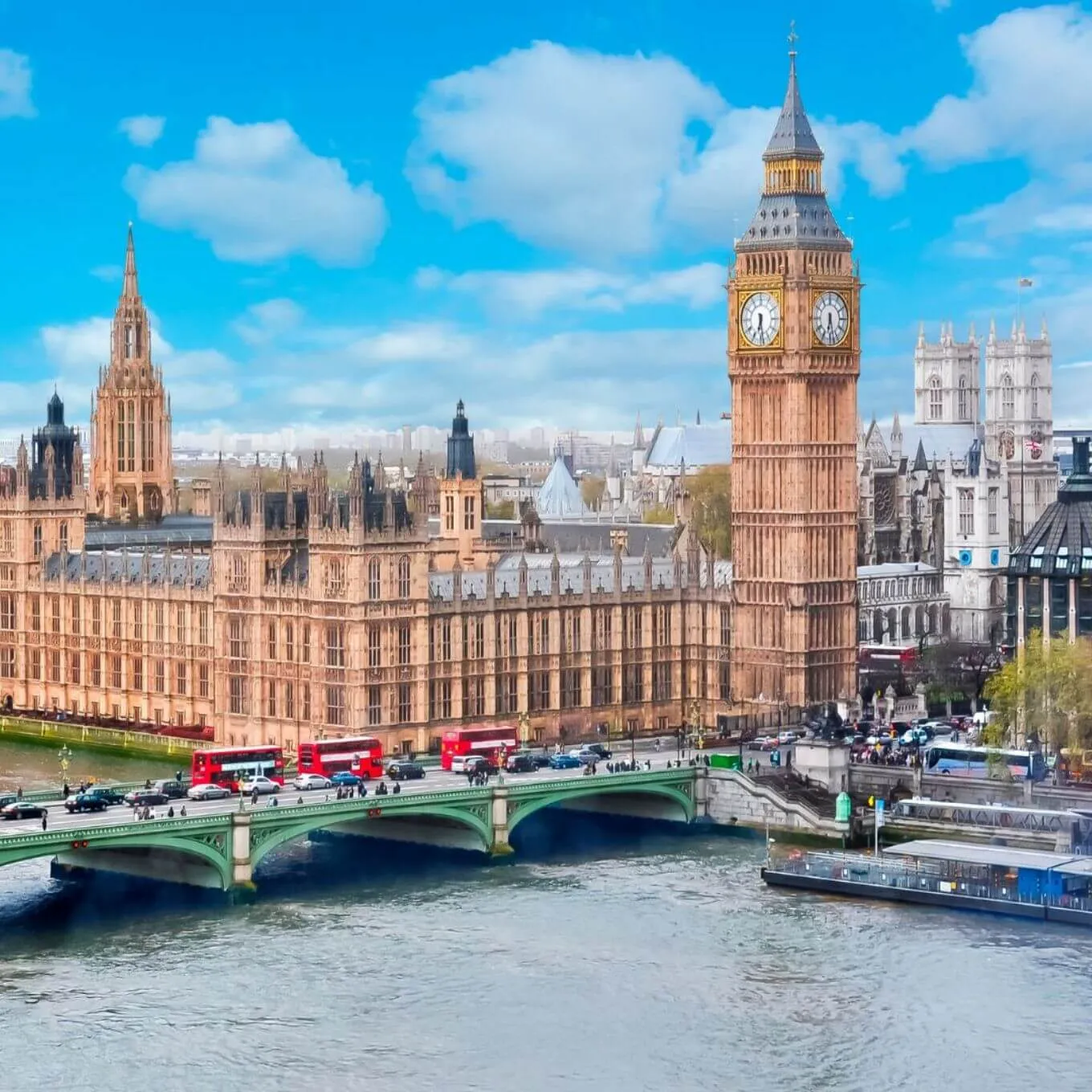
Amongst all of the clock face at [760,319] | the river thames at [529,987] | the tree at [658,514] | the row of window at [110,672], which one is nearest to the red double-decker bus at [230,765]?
the river thames at [529,987]

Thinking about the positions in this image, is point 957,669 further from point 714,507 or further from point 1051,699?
point 714,507

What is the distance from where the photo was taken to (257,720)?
112375 mm

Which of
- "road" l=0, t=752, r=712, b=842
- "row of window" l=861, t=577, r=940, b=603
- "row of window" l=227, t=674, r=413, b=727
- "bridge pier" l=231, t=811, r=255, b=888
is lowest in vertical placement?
"bridge pier" l=231, t=811, r=255, b=888

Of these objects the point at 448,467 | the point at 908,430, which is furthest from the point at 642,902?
the point at 908,430

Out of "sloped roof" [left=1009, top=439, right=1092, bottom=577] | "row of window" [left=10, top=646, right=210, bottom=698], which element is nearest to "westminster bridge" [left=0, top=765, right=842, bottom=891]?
"sloped roof" [left=1009, top=439, right=1092, bottom=577]

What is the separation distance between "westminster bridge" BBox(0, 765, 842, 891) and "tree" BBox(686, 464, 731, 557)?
67.7 m

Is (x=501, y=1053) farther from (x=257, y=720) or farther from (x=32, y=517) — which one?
(x=32, y=517)

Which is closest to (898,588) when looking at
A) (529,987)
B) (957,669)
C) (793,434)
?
(957,669)

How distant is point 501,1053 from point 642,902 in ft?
58.4

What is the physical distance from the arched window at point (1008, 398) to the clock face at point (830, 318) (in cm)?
7985

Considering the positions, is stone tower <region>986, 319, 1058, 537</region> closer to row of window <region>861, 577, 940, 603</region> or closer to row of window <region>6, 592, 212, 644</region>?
row of window <region>861, 577, 940, 603</region>

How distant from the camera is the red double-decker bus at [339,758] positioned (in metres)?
101

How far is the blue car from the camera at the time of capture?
103500 millimetres

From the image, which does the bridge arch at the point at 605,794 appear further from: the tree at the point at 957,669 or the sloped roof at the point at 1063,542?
the tree at the point at 957,669
